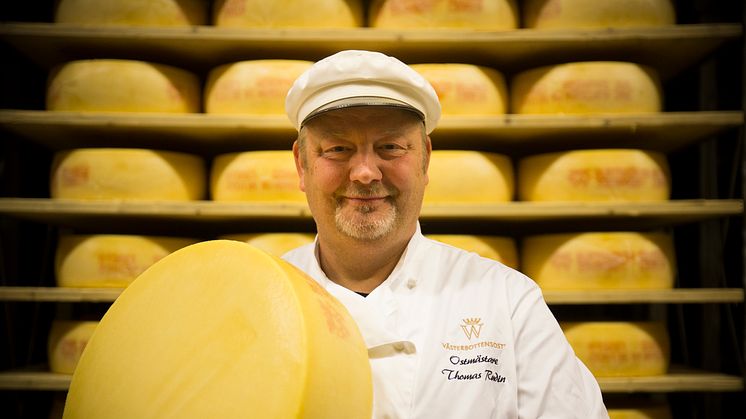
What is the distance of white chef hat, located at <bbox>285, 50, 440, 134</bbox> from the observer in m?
0.95

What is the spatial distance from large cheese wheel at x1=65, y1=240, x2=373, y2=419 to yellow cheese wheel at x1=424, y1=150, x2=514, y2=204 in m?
0.92

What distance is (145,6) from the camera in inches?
67.5

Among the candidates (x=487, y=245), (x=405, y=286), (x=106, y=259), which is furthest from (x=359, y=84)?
(x=106, y=259)

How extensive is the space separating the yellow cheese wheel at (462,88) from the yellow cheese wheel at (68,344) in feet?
4.14

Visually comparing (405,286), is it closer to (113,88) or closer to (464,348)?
(464,348)

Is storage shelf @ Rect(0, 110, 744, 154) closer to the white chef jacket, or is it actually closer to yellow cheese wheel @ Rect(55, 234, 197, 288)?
yellow cheese wheel @ Rect(55, 234, 197, 288)

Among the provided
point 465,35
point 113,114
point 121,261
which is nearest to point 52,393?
point 121,261

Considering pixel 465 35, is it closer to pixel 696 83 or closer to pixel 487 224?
pixel 487 224

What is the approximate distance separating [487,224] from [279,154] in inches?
29.3

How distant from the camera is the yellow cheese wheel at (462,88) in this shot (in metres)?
1.66

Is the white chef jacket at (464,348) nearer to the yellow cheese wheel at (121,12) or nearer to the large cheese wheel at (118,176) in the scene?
the large cheese wheel at (118,176)

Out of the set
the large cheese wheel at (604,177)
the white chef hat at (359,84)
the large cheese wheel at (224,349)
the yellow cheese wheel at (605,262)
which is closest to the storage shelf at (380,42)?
the large cheese wheel at (604,177)

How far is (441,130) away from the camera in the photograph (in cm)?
168

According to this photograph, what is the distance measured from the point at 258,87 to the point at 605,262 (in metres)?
1.18
